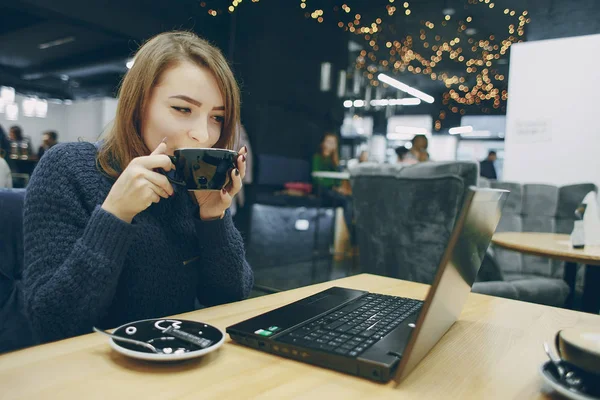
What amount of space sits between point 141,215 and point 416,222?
1394 millimetres

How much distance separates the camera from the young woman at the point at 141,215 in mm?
795

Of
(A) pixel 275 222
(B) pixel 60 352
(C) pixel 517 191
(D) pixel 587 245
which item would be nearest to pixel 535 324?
(B) pixel 60 352

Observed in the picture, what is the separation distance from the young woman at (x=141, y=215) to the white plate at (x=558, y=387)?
608 mm

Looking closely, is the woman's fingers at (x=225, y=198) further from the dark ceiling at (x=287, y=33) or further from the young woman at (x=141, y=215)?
the dark ceiling at (x=287, y=33)

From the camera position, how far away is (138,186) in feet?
2.49

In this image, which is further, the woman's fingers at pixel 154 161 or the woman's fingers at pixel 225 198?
the woman's fingers at pixel 225 198

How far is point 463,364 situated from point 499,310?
1.16 ft

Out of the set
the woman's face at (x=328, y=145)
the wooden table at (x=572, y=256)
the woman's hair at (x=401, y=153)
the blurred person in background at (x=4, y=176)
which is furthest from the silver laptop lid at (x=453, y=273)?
the woman's hair at (x=401, y=153)

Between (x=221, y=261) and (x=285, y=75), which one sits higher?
(x=285, y=75)

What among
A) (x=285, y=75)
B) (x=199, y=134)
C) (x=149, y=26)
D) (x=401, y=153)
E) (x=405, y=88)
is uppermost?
(x=405, y=88)

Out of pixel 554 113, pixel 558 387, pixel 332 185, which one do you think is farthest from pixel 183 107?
pixel 332 185

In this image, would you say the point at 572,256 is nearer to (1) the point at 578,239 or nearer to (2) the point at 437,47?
(1) the point at 578,239

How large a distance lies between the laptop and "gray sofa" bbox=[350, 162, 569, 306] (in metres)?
1.19

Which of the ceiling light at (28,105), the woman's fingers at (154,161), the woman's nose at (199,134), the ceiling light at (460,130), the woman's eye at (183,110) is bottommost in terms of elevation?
the woman's fingers at (154,161)
